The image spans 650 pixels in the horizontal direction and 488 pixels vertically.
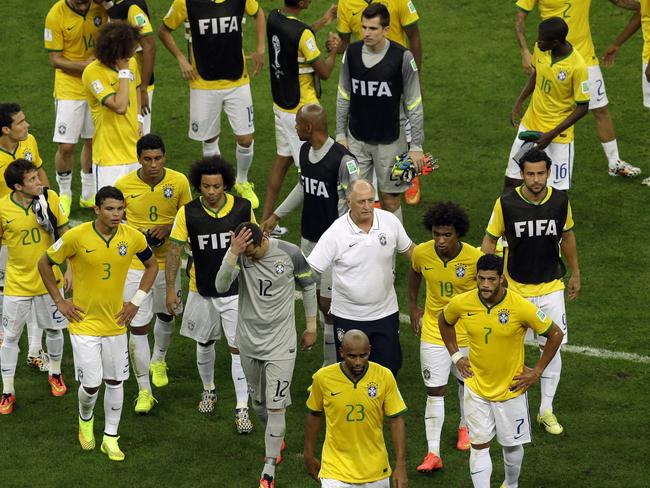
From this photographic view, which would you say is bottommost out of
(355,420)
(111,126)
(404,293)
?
(404,293)

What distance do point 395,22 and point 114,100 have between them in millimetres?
3605

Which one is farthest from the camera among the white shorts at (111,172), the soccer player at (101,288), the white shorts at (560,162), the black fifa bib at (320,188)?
the white shorts at (560,162)

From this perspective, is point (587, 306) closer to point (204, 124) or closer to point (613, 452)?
point (613, 452)

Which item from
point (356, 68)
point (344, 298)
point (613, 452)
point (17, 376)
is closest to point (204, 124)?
point (356, 68)

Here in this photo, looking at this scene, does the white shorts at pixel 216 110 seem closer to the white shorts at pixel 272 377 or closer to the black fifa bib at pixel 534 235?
the black fifa bib at pixel 534 235

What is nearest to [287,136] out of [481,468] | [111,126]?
[111,126]

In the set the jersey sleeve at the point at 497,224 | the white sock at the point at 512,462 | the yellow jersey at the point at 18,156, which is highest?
the jersey sleeve at the point at 497,224

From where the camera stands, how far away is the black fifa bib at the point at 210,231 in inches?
507

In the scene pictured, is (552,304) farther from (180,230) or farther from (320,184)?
(180,230)

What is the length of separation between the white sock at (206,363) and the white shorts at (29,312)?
4.46 ft

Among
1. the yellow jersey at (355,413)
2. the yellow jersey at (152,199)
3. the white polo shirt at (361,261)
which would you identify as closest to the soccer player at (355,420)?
the yellow jersey at (355,413)

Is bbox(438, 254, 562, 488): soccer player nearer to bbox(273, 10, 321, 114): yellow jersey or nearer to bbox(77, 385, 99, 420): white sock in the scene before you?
bbox(77, 385, 99, 420): white sock

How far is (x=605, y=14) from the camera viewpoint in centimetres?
2138

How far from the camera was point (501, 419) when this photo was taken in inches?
458
